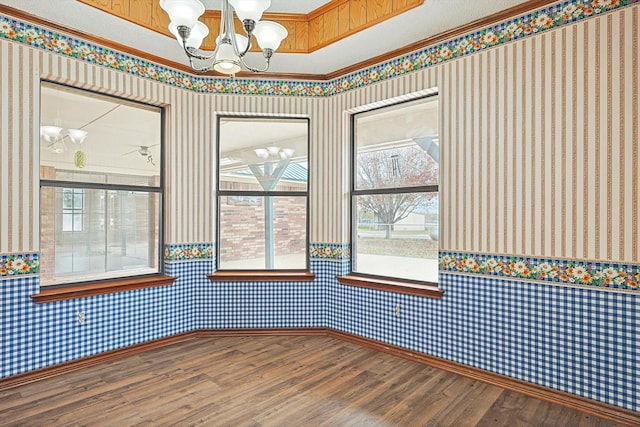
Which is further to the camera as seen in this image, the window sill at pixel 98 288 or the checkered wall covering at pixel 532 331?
the window sill at pixel 98 288

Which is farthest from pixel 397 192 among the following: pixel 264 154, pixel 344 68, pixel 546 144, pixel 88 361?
pixel 88 361

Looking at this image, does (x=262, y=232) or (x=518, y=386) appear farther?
(x=262, y=232)

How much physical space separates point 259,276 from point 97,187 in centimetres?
176

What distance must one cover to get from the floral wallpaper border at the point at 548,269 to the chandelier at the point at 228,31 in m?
2.17

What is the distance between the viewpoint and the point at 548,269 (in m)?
2.66

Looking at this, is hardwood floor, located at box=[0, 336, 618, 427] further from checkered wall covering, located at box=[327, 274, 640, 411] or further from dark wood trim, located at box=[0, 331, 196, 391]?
checkered wall covering, located at box=[327, 274, 640, 411]

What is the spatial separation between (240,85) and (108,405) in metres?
3.10

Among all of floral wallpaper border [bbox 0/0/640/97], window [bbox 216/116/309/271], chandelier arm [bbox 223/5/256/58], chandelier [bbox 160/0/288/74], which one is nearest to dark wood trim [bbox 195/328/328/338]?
window [bbox 216/116/309/271]

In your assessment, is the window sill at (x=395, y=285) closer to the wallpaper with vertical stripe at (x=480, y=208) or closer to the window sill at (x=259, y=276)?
the wallpaper with vertical stripe at (x=480, y=208)

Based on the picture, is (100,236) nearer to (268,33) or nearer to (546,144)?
(268,33)

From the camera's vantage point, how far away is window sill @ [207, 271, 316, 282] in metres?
3.93

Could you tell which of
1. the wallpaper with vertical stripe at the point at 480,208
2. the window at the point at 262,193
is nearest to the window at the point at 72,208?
the wallpaper with vertical stripe at the point at 480,208

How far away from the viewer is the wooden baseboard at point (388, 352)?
8.04 ft

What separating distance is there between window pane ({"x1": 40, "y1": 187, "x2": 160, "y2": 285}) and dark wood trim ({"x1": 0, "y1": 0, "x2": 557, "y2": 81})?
4.32 ft
